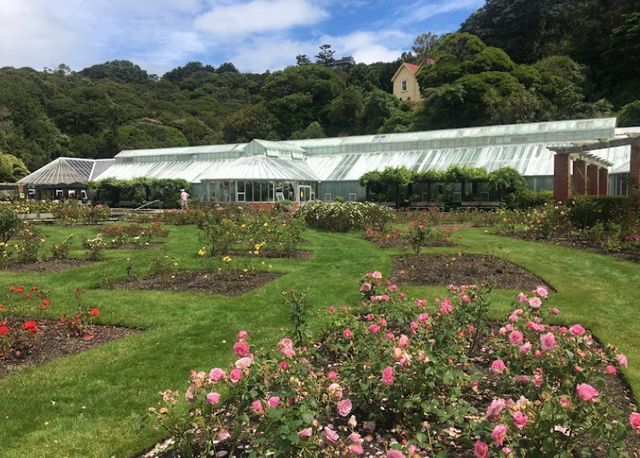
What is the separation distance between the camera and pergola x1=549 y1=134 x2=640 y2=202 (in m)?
13.7

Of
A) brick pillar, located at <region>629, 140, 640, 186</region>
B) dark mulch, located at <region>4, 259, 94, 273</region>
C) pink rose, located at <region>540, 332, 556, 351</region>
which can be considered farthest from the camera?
brick pillar, located at <region>629, 140, 640, 186</region>

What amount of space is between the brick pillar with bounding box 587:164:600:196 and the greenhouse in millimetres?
2636

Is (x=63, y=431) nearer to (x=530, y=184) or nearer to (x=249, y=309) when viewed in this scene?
(x=249, y=309)

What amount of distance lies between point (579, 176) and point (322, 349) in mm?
20285

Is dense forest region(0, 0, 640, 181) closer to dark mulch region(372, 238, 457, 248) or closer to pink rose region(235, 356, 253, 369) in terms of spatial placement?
dark mulch region(372, 238, 457, 248)

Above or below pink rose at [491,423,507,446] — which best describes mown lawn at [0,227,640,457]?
below

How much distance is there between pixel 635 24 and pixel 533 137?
790 inches

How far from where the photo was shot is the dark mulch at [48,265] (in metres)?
10.6

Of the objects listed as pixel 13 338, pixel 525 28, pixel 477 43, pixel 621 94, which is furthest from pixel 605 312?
pixel 525 28

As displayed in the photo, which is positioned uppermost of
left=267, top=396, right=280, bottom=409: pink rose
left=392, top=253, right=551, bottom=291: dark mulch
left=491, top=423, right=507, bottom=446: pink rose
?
left=267, top=396, right=280, bottom=409: pink rose

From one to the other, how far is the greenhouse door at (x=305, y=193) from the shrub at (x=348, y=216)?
1806 cm

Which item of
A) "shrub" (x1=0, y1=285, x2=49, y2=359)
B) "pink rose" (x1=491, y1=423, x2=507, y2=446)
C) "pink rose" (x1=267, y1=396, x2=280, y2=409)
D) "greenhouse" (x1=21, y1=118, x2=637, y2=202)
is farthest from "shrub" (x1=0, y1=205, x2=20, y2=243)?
"greenhouse" (x1=21, y1=118, x2=637, y2=202)

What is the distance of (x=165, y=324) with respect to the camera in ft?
20.9

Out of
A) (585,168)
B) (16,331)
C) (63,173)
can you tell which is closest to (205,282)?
(16,331)
